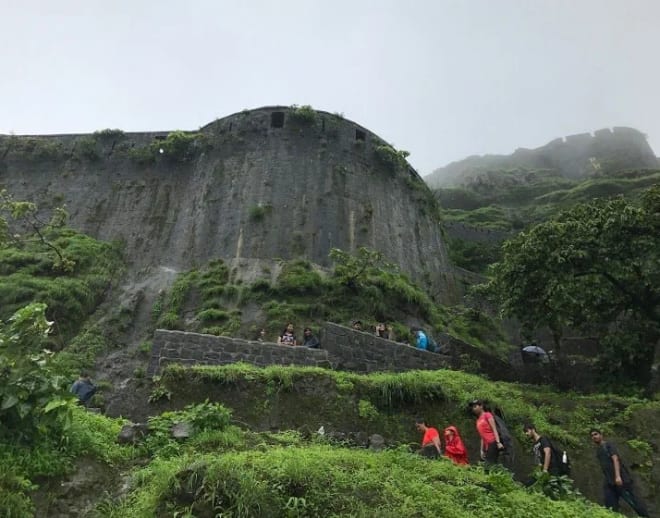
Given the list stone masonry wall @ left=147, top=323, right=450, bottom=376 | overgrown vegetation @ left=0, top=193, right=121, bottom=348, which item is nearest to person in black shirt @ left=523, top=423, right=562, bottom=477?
stone masonry wall @ left=147, top=323, right=450, bottom=376

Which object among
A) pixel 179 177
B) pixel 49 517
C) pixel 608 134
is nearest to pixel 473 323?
pixel 179 177

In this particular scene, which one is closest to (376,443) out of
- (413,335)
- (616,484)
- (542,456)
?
(542,456)

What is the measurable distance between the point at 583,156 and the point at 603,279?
2432 inches

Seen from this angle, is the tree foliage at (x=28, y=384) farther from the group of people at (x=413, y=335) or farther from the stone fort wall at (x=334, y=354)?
the group of people at (x=413, y=335)

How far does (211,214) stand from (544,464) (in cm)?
1763

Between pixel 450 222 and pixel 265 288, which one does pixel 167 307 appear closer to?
pixel 265 288

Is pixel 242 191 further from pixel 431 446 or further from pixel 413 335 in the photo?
pixel 431 446

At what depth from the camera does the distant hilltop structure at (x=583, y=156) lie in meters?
63.7

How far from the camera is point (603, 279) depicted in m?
15.0

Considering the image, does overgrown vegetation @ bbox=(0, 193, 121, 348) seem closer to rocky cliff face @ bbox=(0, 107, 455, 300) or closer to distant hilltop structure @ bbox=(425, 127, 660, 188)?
rocky cliff face @ bbox=(0, 107, 455, 300)

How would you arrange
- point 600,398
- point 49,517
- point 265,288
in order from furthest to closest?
point 265,288
point 600,398
point 49,517

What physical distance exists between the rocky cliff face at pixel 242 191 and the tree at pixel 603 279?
8.17m

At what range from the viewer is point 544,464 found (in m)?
8.27

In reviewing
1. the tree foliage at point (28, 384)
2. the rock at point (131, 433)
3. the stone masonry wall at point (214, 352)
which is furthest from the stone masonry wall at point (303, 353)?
the tree foliage at point (28, 384)
